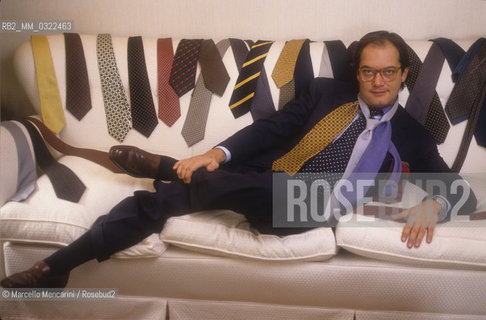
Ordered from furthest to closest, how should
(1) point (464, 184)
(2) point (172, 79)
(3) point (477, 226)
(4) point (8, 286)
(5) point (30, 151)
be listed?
(2) point (172, 79) < (5) point (30, 151) < (1) point (464, 184) < (3) point (477, 226) < (4) point (8, 286)

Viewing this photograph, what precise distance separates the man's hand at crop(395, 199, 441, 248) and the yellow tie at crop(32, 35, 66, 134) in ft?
5.10

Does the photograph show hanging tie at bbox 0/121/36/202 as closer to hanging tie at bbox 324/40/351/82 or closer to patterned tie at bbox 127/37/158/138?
patterned tie at bbox 127/37/158/138

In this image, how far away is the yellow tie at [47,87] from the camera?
185cm

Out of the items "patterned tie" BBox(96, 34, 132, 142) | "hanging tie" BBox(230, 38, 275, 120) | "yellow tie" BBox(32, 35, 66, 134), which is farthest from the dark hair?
A: "yellow tie" BBox(32, 35, 66, 134)

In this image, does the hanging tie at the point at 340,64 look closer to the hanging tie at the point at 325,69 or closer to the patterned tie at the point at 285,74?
the hanging tie at the point at 325,69

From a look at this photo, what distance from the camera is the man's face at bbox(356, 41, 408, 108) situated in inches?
62.8

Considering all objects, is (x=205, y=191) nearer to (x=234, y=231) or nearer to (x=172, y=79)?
(x=234, y=231)

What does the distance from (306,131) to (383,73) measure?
1.28 ft

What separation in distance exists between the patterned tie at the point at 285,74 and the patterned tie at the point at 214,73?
9.4 inches

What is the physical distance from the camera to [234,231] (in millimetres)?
1425

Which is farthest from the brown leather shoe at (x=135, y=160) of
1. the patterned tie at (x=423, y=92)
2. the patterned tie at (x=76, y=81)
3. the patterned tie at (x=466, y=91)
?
the patterned tie at (x=466, y=91)

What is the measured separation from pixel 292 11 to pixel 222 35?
391 millimetres

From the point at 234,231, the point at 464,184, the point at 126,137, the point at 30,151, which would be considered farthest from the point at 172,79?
the point at 464,184

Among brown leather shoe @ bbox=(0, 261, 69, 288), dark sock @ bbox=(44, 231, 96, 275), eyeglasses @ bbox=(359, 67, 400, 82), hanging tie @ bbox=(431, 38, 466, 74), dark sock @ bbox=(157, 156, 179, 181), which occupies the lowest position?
brown leather shoe @ bbox=(0, 261, 69, 288)
